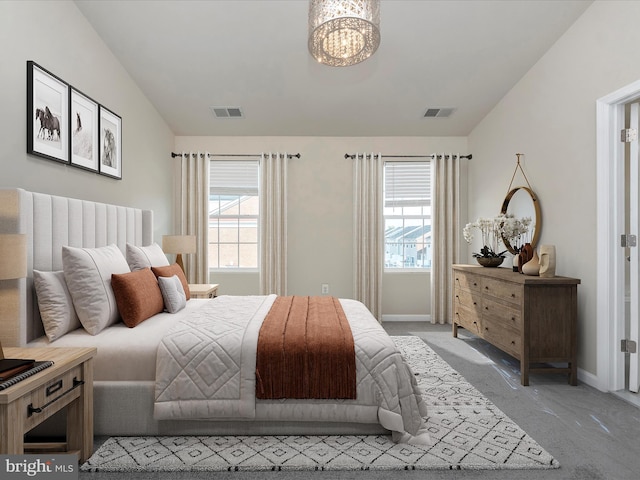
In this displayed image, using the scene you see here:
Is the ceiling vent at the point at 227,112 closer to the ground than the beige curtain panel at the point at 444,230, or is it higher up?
higher up

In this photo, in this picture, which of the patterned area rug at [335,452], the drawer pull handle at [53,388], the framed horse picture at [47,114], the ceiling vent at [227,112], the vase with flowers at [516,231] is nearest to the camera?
the drawer pull handle at [53,388]

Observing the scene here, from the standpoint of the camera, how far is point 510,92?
4172 millimetres

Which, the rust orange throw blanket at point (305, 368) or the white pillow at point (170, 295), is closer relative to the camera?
the rust orange throw blanket at point (305, 368)

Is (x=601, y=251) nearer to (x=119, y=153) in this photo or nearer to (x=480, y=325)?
(x=480, y=325)

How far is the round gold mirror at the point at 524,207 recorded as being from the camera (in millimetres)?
3651

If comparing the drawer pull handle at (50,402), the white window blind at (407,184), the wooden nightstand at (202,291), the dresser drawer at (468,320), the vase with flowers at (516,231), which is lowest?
the dresser drawer at (468,320)

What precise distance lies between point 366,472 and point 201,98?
4073 millimetres

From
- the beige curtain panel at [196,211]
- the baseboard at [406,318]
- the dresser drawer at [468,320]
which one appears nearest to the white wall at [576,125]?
the dresser drawer at [468,320]

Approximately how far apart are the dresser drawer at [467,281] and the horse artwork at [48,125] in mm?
3936

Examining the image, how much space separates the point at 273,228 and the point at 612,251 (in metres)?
3.66

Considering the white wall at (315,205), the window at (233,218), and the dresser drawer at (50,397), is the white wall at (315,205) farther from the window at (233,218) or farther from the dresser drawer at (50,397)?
the dresser drawer at (50,397)

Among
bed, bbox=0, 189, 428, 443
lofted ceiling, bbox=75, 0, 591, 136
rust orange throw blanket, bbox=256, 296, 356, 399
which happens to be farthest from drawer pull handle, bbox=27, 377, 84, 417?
lofted ceiling, bbox=75, 0, 591, 136

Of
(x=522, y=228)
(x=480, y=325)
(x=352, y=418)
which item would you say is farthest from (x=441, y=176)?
(x=352, y=418)

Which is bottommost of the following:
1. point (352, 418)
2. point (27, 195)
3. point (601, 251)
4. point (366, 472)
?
point (366, 472)
